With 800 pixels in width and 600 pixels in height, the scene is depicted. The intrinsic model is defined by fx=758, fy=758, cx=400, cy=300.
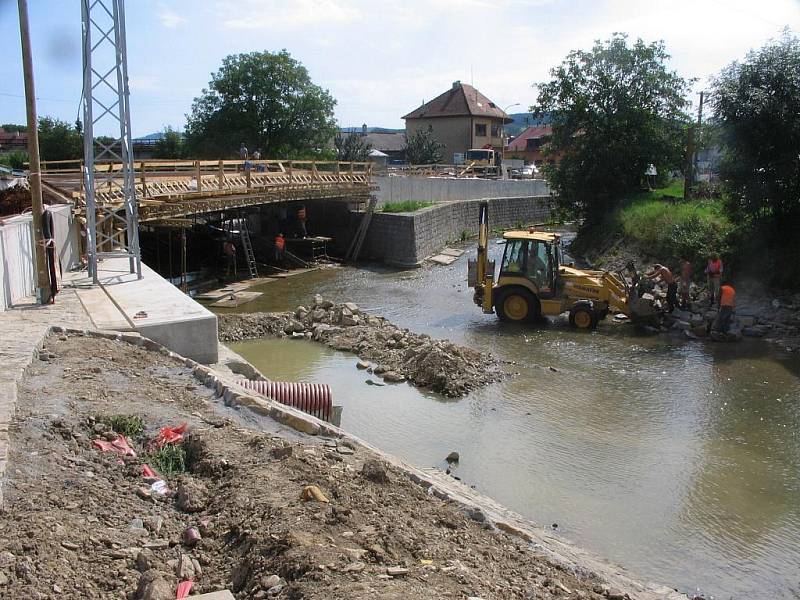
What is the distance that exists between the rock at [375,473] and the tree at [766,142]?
1517cm

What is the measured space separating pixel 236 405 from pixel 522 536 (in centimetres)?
351

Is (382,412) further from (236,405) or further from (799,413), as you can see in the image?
(799,413)

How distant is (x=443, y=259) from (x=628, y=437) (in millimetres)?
19764

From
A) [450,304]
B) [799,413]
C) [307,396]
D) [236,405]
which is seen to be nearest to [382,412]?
[307,396]

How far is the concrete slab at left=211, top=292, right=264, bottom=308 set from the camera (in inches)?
822

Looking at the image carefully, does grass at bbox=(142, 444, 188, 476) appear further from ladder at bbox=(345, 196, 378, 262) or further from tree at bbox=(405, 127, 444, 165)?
tree at bbox=(405, 127, 444, 165)

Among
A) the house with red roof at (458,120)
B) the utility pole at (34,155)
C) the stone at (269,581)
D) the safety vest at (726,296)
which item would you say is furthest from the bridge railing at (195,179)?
the house with red roof at (458,120)

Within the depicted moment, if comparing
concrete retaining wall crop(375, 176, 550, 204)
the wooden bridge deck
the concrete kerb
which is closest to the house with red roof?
concrete retaining wall crop(375, 176, 550, 204)

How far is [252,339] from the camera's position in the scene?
54.0ft

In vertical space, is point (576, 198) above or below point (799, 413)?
above

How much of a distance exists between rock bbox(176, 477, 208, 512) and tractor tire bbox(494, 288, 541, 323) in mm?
12075

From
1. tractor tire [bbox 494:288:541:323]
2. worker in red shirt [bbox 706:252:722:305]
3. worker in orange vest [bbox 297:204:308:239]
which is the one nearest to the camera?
tractor tire [bbox 494:288:541:323]

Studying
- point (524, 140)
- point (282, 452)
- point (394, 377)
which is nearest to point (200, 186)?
point (394, 377)

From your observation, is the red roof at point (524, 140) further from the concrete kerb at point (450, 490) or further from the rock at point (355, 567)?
the rock at point (355, 567)
